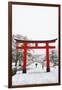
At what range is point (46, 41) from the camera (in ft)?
6.59

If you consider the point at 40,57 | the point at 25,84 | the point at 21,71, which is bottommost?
the point at 25,84

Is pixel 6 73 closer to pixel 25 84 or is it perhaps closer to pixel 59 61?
pixel 25 84

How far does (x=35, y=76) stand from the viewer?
77.8 inches

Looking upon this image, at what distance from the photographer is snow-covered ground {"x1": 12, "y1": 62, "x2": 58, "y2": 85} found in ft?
6.35

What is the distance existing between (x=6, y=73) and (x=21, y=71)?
142 millimetres

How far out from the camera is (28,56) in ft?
6.46

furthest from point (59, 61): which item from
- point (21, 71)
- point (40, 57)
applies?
point (21, 71)

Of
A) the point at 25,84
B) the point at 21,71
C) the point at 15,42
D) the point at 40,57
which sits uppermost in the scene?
the point at 15,42

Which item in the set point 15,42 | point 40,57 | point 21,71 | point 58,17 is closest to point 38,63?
point 40,57

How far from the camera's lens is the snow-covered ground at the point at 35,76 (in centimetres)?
194

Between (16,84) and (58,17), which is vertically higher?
(58,17)

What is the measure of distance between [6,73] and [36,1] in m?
0.75

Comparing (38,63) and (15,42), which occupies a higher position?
(15,42)

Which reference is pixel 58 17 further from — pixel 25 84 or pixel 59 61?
pixel 25 84
